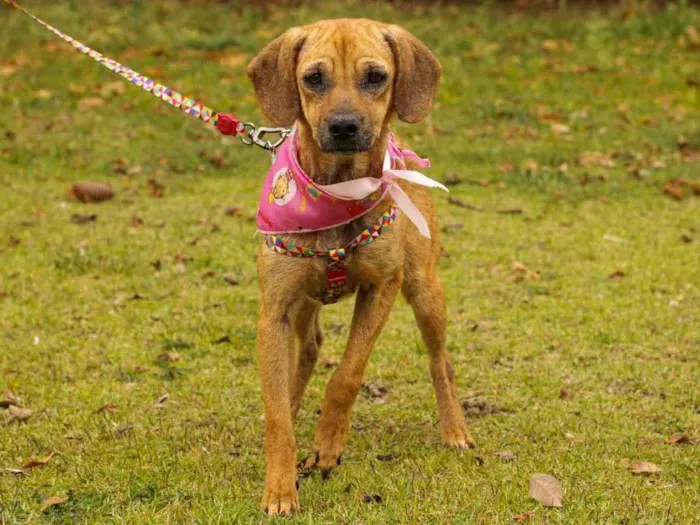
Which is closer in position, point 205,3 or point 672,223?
point 672,223

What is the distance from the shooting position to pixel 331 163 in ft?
15.0

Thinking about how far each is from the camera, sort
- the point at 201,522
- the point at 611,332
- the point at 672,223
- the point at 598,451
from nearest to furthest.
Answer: the point at 201,522 → the point at 598,451 → the point at 611,332 → the point at 672,223

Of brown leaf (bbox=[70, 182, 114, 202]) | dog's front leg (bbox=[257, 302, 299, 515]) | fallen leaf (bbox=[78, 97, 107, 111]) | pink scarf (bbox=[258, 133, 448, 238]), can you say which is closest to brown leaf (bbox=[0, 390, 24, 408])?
dog's front leg (bbox=[257, 302, 299, 515])

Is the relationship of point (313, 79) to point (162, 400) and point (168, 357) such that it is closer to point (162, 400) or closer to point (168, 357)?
point (162, 400)

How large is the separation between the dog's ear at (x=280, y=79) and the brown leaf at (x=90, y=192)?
19.5 feet

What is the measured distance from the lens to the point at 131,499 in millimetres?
4453

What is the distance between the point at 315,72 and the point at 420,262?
4.14 feet

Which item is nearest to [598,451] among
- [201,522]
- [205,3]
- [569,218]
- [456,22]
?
[201,522]

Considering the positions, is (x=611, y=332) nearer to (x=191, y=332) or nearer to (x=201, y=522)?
(x=191, y=332)

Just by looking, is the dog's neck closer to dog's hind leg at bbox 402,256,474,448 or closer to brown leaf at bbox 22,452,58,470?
dog's hind leg at bbox 402,256,474,448

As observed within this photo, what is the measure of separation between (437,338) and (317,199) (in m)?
1.30

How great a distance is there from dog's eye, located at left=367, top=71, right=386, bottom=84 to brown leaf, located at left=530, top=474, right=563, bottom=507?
179 cm

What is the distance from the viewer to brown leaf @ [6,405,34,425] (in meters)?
5.56

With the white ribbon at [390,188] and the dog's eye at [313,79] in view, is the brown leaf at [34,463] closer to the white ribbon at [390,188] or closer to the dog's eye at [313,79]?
the white ribbon at [390,188]
